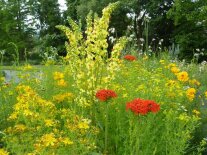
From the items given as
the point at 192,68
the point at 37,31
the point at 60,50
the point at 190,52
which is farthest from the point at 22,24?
the point at 192,68

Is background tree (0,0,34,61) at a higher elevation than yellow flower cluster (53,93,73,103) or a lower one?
higher

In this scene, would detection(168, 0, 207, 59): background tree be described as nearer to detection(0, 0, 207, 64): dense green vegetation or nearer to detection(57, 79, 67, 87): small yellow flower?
detection(0, 0, 207, 64): dense green vegetation

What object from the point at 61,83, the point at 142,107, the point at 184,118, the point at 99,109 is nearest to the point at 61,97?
the point at 99,109

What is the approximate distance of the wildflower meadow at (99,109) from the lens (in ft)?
11.7

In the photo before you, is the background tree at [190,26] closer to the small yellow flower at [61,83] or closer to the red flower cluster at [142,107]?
the small yellow flower at [61,83]

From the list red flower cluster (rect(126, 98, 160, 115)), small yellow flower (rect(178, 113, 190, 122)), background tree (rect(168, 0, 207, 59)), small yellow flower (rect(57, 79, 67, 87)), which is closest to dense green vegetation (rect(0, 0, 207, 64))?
background tree (rect(168, 0, 207, 59))

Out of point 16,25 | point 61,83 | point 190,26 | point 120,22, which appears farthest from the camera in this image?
point 16,25

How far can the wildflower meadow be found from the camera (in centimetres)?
355

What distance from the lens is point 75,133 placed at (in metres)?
3.31

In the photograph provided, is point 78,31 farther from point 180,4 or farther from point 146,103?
point 180,4

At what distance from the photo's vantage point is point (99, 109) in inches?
187

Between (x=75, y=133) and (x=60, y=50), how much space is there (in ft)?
93.0

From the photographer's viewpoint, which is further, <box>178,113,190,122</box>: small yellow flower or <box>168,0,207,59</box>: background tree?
<box>168,0,207,59</box>: background tree

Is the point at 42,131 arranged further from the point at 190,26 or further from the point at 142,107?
the point at 190,26
